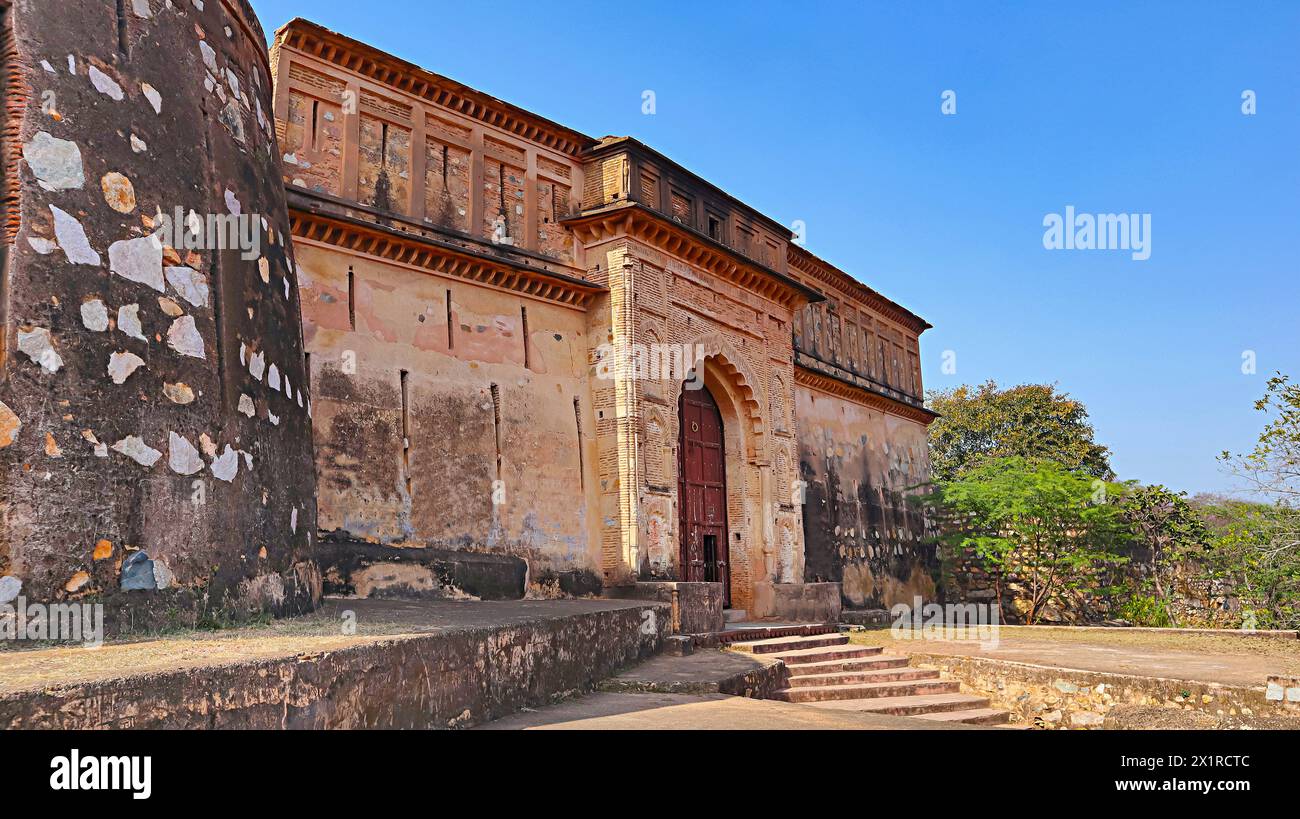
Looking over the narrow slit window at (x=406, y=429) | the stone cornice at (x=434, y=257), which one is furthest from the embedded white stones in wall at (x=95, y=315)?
the narrow slit window at (x=406, y=429)

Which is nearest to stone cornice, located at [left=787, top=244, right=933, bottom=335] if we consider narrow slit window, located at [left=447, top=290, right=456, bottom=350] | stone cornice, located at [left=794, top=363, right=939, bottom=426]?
stone cornice, located at [left=794, top=363, right=939, bottom=426]

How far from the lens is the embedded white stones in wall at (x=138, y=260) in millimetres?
4664

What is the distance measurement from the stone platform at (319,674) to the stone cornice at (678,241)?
6986 mm

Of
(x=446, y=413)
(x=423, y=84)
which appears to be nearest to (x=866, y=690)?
(x=446, y=413)

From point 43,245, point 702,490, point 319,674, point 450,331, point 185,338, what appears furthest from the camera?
point 702,490

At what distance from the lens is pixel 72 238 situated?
447 centimetres

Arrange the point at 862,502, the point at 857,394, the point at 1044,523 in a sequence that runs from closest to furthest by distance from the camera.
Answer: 1. the point at 1044,523
2. the point at 862,502
3. the point at 857,394

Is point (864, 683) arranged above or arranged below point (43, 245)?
below

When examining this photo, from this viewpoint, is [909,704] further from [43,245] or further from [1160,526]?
[1160,526]

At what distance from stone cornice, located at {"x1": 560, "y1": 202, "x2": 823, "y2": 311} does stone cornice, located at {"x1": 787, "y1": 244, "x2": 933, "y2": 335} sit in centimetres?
333

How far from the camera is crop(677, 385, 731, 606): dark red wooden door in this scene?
13.9m

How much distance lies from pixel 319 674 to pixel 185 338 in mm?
2237
